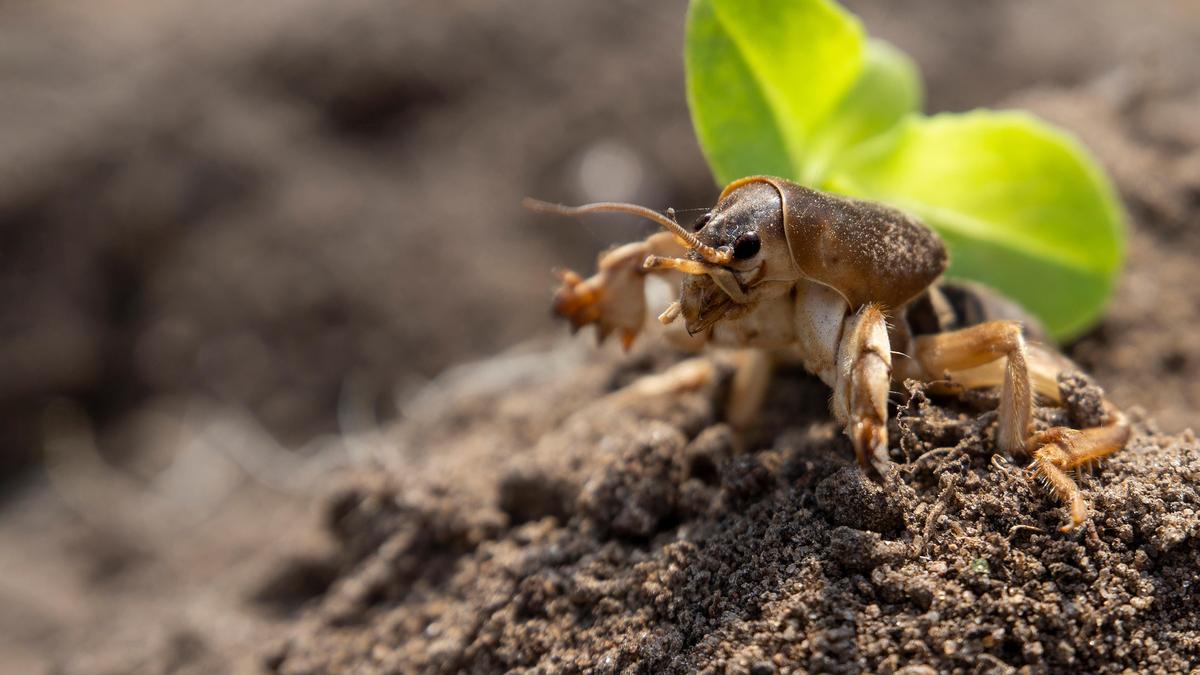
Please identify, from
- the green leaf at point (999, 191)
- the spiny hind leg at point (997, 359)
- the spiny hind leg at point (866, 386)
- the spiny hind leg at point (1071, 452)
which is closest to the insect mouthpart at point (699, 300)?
the spiny hind leg at point (866, 386)

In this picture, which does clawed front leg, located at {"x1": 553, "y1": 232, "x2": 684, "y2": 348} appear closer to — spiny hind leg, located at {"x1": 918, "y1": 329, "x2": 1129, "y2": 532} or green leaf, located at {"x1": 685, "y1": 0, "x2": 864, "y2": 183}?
green leaf, located at {"x1": 685, "y1": 0, "x2": 864, "y2": 183}

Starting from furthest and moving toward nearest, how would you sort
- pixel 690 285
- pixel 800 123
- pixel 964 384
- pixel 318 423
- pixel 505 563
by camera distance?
pixel 318 423 < pixel 800 123 < pixel 505 563 < pixel 964 384 < pixel 690 285

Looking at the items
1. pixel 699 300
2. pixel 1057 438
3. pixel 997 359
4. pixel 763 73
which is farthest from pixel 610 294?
pixel 1057 438

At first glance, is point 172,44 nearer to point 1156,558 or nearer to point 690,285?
point 690,285

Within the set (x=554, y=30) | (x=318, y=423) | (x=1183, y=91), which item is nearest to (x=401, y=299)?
(x=318, y=423)

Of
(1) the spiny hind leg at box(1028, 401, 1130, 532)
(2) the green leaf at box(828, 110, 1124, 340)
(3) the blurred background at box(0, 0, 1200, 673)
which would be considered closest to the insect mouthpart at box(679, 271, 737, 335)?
(1) the spiny hind leg at box(1028, 401, 1130, 532)

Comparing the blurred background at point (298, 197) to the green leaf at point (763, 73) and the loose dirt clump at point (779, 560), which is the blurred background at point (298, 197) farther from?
the green leaf at point (763, 73)

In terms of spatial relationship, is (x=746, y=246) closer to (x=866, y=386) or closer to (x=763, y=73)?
(x=866, y=386)
